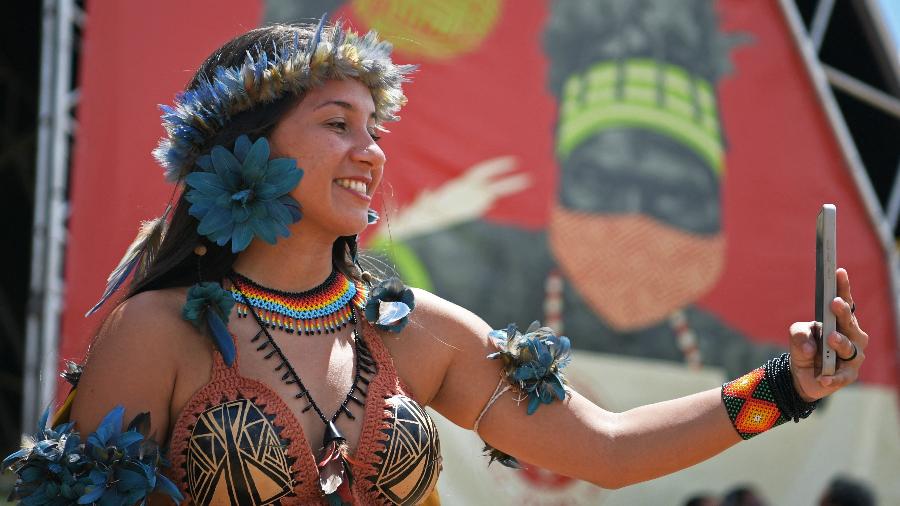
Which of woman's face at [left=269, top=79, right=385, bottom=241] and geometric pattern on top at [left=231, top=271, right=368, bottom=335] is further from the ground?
woman's face at [left=269, top=79, right=385, bottom=241]

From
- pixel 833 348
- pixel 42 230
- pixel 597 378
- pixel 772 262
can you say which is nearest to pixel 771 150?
pixel 772 262

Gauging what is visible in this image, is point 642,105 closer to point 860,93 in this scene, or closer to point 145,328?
point 860,93

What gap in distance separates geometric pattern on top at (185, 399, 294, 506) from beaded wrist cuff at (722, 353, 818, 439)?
3.27 ft

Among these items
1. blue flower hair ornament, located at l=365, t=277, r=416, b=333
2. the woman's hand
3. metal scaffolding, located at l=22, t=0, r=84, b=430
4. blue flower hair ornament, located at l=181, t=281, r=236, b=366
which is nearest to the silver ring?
the woman's hand

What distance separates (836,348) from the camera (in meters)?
2.17

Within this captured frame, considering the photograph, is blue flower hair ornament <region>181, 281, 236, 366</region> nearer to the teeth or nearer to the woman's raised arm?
the teeth

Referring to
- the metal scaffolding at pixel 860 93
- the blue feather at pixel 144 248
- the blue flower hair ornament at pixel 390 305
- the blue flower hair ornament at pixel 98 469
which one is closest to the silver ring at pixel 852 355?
the blue flower hair ornament at pixel 390 305

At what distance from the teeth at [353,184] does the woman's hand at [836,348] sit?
99 cm

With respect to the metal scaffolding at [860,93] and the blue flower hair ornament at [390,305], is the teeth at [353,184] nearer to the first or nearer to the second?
the blue flower hair ornament at [390,305]

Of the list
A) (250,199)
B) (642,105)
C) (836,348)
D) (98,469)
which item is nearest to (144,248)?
(250,199)

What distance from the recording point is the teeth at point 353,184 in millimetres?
2348

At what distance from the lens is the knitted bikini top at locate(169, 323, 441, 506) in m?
2.09

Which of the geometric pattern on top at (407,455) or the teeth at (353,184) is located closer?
the geometric pattern on top at (407,455)

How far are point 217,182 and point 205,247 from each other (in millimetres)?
156
